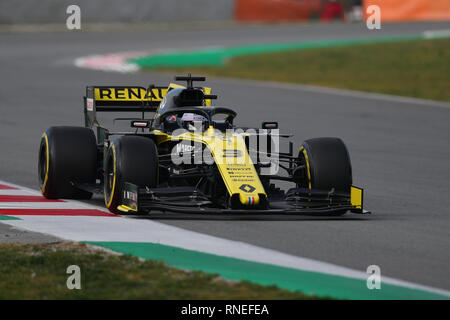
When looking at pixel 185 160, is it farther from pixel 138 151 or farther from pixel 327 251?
pixel 327 251

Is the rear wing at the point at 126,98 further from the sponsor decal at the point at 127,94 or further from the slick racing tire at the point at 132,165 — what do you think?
the slick racing tire at the point at 132,165

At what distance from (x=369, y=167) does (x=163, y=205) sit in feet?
18.0

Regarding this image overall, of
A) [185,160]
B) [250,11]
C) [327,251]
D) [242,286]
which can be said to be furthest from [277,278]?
[250,11]

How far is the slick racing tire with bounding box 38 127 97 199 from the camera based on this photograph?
11.1 meters

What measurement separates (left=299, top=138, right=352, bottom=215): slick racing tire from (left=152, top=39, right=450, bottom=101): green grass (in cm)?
1591

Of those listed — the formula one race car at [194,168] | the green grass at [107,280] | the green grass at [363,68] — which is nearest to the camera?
the green grass at [107,280]

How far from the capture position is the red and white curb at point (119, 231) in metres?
8.08

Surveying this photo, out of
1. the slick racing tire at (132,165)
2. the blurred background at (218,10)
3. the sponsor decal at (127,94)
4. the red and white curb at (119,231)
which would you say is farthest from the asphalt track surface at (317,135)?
the blurred background at (218,10)

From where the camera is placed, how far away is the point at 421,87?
2808 centimetres

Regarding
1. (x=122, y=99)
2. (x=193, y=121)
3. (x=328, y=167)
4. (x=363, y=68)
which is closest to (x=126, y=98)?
(x=122, y=99)

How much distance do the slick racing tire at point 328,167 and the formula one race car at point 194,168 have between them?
10 mm

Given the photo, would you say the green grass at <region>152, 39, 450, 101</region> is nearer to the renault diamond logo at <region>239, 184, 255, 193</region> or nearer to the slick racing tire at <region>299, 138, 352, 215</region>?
the slick racing tire at <region>299, 138, 352, 215</region>

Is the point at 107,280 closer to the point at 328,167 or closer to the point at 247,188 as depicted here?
the point at 247,188

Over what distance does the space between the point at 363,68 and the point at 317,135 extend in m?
14.4
